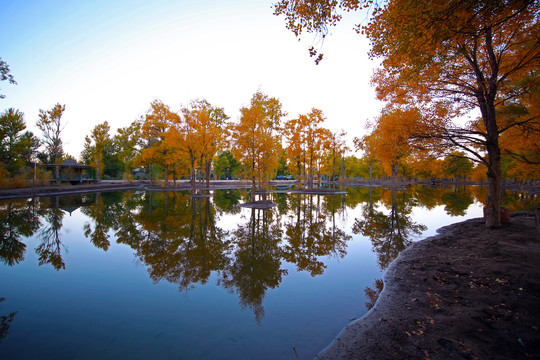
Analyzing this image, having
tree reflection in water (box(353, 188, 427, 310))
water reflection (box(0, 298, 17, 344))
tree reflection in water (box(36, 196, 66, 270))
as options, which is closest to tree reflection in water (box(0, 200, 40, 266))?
tree reflection in water (box(36, 196, 66, 270))

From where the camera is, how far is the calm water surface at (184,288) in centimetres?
415

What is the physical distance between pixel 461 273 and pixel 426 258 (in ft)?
4.76

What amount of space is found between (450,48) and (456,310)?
757 centimetres

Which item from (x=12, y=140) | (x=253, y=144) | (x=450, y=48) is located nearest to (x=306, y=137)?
(x=253, y=144)

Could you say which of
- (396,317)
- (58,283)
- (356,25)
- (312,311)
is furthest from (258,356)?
(356,25)

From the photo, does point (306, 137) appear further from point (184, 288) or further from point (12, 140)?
point (12, 140)

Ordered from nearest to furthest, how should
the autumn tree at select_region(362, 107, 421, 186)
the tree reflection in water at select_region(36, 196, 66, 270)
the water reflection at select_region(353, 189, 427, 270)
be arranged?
the tree reflection in water at select_region(36, 196, 66, 270) < the water reflection at select_region(353, 189, 427, 270) < the autumn tree at select_region(362, 107, 421, 186)

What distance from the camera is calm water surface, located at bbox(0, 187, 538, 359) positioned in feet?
13.6

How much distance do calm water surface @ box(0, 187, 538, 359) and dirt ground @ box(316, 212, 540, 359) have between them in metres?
0.52

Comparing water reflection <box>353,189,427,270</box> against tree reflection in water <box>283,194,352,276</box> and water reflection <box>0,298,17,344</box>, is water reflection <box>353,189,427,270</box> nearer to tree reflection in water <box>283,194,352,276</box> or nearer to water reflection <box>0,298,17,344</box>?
tree reflection in water <box>283,194,352,276</box>

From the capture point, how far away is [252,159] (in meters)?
22.2

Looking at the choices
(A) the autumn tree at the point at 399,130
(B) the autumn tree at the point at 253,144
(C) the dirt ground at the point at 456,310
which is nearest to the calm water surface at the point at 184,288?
(C) the dirt ground at the point at 456,310

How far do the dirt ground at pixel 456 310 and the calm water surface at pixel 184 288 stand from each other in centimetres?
52

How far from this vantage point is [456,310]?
468 cm
